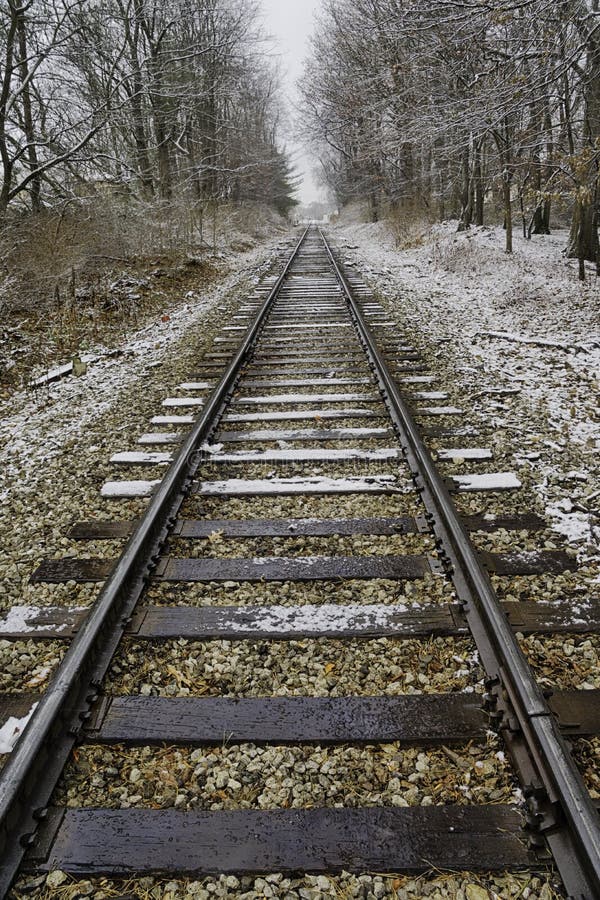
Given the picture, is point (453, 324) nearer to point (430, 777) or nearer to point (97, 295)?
point (97, 295)

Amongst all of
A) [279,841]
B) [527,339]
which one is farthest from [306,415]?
[527,339]

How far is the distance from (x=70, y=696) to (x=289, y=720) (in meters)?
0.91

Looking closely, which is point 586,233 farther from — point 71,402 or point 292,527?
point 292,527

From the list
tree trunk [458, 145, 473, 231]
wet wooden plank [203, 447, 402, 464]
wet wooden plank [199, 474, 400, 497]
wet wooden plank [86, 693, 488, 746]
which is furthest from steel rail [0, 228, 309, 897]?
tree trunk [458, 145, 473, 231]

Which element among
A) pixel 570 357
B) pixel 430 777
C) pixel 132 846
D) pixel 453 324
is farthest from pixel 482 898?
pixel 453 324

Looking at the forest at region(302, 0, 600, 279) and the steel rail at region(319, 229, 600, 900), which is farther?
the forest at region(302, 0, 600, 279)

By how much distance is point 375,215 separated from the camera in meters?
34.6

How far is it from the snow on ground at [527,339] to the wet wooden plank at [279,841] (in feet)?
6.38

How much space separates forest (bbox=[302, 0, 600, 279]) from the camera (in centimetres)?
818

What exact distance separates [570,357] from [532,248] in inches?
397

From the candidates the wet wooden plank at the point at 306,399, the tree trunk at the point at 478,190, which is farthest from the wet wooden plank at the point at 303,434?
the tree trunk at the point at 478,190

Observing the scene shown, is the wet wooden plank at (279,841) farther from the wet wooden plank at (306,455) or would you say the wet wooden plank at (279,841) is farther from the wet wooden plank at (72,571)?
the wet wooden plank at (306,455)

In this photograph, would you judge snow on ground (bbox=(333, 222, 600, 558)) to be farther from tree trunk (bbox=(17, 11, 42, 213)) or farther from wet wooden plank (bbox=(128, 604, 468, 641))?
tree trunk (bbox=(17, 11, 42, 213))

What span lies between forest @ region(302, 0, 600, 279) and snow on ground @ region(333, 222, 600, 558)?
3.88 ft
